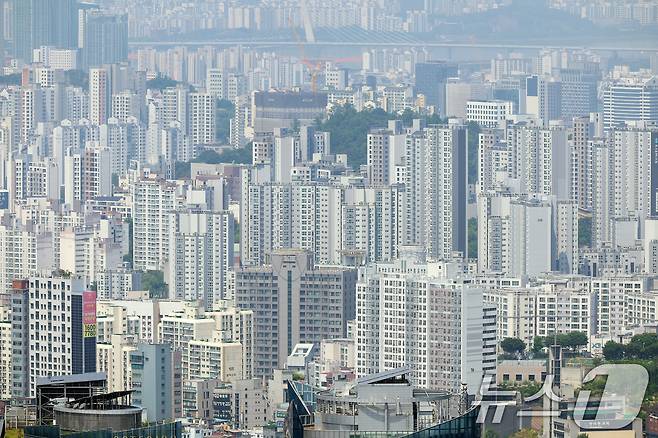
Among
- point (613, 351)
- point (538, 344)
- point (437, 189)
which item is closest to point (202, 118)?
point (437, 189)

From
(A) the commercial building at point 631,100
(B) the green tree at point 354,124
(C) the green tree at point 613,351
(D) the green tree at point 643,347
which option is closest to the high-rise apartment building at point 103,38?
(B) the green tree at point 354,124

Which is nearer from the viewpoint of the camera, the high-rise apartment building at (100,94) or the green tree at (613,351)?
the green tree at (613,351)

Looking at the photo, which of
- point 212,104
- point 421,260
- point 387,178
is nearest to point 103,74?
point 212,104

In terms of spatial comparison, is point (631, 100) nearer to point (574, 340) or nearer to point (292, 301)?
point (292, 301)

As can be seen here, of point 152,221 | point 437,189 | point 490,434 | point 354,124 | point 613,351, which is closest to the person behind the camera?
point 490,434

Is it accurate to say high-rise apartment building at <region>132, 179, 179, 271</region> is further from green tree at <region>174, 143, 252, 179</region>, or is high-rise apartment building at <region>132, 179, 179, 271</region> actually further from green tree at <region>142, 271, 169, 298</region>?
green tree at <region>174, 143, 252, 179</region>

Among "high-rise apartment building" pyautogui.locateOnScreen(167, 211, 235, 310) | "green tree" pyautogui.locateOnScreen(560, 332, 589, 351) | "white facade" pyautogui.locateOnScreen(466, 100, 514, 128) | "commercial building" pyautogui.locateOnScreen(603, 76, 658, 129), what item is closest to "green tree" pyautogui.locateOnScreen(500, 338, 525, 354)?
"green tree" pyautogui.locateOnScreen(560, 332, 589, 351)

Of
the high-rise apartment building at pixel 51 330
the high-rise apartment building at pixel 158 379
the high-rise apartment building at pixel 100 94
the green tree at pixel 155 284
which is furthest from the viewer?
the high-rise apartment building at pixel 100 94

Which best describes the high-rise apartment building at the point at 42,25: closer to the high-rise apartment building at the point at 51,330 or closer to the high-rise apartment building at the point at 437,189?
the high-rise apartment building at the point at 437,189
